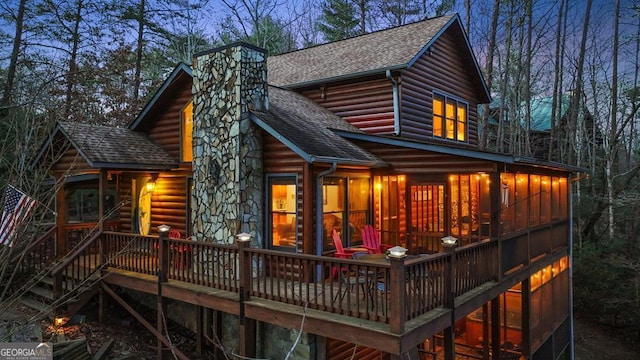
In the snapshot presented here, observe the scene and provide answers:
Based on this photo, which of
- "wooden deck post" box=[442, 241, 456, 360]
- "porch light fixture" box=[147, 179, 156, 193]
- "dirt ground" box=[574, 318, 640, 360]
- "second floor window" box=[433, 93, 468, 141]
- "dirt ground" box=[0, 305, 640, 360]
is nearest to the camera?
"wooden deck post" box=[442, 241, 456, 360]

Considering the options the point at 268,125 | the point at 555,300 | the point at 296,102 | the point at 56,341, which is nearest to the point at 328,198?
the point at 268,125

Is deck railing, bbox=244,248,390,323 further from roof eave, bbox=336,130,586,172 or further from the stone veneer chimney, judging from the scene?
roof eave, bbox=336,130,586,172

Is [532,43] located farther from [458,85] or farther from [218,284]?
[218,284]

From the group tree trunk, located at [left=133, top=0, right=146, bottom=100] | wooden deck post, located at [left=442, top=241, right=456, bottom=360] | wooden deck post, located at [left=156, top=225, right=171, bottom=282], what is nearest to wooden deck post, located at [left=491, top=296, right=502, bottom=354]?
wooden deck post, located at [left=442, top=241, right=456, bottom=360]

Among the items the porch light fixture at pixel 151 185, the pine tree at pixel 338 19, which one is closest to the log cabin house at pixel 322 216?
the porch light fixture at pixel 151 185

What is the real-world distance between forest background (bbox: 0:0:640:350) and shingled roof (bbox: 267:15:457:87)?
23.1 ft

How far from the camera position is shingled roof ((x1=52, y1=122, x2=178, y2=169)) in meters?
10.2

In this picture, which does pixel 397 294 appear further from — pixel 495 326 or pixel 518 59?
pixel 518 59

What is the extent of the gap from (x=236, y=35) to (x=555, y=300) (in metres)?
21.8

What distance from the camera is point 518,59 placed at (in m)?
22.0

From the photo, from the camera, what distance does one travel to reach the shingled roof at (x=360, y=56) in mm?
12531

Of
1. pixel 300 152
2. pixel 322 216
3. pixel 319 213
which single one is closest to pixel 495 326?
pixel 322 216

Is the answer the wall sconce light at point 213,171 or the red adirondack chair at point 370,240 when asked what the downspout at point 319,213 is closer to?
the red adirondack chair at point 370,240

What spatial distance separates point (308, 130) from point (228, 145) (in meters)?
1.91
